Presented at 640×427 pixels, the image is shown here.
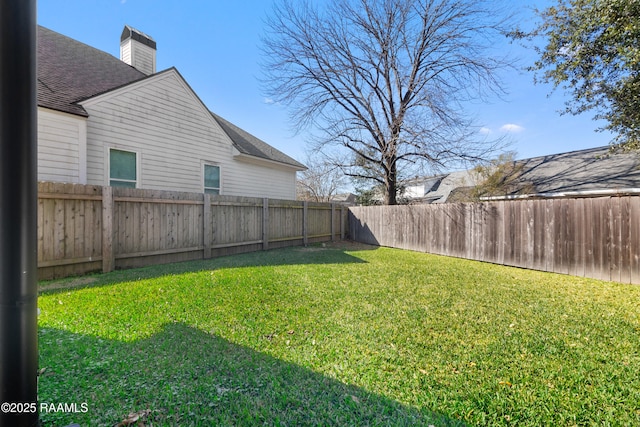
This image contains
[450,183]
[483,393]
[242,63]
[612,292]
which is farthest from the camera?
[450,183]

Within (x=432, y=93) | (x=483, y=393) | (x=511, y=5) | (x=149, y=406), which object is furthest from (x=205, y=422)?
(x=511, y=5)

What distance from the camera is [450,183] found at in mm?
23625

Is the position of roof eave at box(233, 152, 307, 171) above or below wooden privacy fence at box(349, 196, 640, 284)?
above

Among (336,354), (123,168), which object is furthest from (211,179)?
(336,354)

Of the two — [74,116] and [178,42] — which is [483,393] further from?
[178,42]

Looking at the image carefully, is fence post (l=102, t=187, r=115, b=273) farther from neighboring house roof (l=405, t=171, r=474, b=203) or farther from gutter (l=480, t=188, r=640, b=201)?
neighboring house roof (l=405, t=171, r=474, b=203)

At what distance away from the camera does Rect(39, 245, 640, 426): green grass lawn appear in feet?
5.92

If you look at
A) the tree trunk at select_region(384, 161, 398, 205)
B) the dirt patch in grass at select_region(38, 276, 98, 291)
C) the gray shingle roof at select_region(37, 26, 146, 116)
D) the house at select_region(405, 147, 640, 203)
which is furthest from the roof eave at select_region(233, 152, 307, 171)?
the dirt patch in grass at select_region(38, 276, 98, 291)

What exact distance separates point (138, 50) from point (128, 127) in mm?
5293

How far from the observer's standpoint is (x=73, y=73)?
802cm

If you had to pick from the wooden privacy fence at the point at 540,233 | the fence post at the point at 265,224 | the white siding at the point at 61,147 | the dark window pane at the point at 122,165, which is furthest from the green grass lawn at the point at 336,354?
the fence post at the point at 265,224

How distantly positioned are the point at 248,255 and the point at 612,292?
784cm

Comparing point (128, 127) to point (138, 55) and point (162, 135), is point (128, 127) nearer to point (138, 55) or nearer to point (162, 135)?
point (162, 135)

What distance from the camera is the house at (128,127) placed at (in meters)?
6.63
